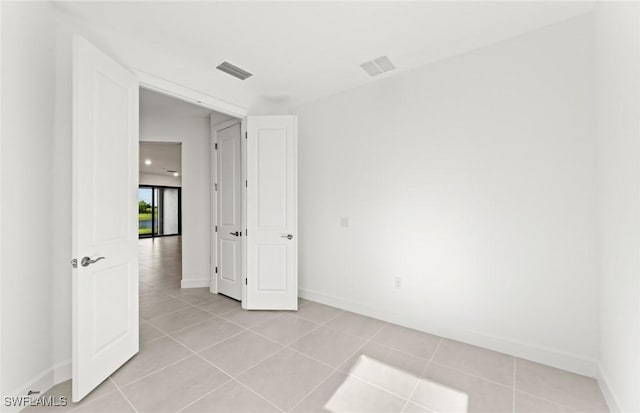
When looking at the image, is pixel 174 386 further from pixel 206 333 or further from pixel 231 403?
pixel 206 333

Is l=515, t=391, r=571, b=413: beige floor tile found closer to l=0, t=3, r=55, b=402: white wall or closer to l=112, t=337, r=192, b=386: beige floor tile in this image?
l=112, t=337, r=192, b=386: beige floor tile

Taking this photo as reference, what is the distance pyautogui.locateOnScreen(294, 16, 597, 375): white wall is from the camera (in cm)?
219

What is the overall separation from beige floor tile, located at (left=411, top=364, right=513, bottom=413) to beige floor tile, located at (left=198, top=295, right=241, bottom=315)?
2407 mm

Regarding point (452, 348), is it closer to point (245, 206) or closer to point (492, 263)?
point (492, 263)

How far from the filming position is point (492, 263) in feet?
8.27

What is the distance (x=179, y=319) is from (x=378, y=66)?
3.58 m

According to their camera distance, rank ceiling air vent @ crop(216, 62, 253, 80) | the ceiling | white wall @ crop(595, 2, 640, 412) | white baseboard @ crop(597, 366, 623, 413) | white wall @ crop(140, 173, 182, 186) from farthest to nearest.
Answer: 1. white wall @ crop(140, 173, 182, 186)
2. the ceiling
3. ceiling air vent @ crop(216, 62, 253, 80)
4. white baseboard @ crop(597, 366, 623, 413)
5. white wall @ crop(595, 2, 640, 412)

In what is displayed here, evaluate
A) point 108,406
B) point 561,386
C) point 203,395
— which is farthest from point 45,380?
point 561,386

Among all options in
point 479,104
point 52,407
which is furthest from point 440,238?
point 52,407

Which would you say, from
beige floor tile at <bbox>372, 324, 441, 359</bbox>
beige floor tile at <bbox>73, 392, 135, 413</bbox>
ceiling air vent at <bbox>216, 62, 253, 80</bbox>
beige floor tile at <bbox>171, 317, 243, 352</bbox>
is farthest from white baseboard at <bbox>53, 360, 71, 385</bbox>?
ceiling air vent at <bbox>216, 62, 253, 80</bbox>

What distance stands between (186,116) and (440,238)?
414 cm

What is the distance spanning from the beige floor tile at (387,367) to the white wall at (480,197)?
644mm

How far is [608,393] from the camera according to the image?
181 centimetres

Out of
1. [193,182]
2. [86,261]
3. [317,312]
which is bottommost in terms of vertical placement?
[317,312]
